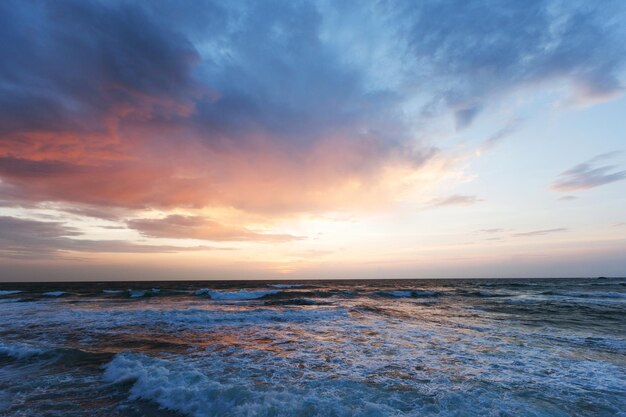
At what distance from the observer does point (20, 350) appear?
12.0m

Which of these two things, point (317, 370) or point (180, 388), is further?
point (317, 370)

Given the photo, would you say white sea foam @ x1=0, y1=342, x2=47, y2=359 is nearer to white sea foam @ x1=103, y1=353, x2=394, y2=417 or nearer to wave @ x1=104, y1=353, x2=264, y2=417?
wave @ x1=104, y1=353, x2=264, y2=417

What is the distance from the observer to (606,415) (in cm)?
647

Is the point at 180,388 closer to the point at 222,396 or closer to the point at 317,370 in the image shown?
the point at 222,396

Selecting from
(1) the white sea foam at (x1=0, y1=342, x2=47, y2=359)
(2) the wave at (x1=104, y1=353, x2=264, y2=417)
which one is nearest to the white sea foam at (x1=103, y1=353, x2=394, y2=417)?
(2) the wave at (x1=104, y1=353, x2=264, y2=417)

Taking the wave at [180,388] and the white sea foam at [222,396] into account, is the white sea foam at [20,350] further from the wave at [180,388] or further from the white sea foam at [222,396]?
the white sea foam at [222,396]

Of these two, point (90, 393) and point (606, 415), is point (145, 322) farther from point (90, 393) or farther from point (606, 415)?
point (606, 415)

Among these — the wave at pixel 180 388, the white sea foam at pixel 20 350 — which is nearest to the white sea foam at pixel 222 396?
the wave at pixel 180 388

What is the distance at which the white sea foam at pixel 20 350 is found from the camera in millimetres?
11531

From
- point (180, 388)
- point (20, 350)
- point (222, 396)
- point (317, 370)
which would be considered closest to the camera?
point (222, 396)

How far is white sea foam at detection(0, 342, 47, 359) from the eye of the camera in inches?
454

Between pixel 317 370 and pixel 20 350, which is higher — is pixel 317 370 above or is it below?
below

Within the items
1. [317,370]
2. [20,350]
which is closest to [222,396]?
[317,370]

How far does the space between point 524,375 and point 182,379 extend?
9.46 metres
